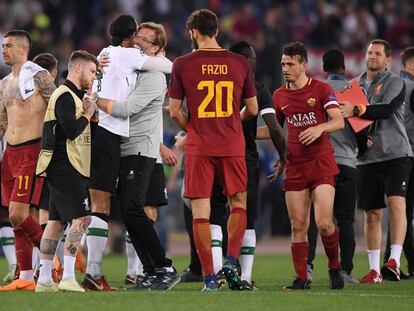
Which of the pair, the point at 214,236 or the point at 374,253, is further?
the point at 374,253

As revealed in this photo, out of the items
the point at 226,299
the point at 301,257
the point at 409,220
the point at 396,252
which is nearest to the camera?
the point at 226,299

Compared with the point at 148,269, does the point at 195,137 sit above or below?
above

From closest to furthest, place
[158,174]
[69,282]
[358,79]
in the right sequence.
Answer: [69,282] → [158,174] → [358,79]

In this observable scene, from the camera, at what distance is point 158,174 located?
13.6 metres

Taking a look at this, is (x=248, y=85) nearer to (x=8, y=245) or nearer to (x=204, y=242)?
(x=204, y=242)

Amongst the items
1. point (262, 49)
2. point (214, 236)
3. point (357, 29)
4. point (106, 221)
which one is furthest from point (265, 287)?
point (357, 29)

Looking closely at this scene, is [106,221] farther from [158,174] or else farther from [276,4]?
[276,4]

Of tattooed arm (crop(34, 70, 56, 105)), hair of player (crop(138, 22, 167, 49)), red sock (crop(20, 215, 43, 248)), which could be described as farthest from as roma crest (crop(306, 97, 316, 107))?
red sock (crop(20, 215, 43, 248))

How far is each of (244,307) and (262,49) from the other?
15368mm

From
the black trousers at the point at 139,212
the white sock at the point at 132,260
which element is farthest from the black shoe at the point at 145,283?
the white sock at the point at 132,260

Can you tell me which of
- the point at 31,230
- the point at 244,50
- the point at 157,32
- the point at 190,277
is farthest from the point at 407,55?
the point at 31,230

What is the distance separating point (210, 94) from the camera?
1168cm

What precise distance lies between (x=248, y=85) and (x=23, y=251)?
109 inches

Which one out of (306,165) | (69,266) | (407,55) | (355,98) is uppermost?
(407,55)
